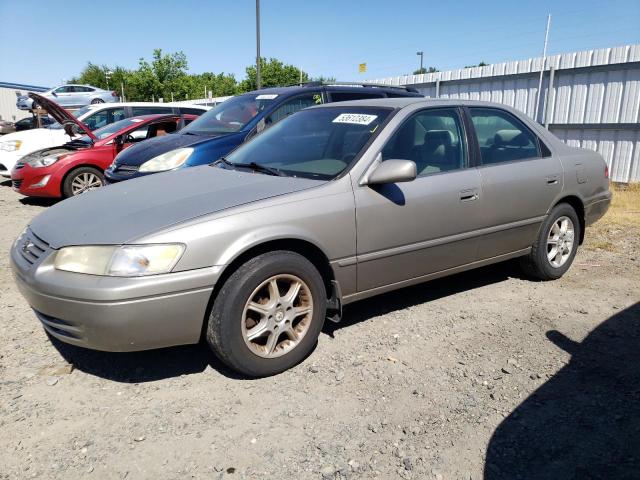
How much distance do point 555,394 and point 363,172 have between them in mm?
1752

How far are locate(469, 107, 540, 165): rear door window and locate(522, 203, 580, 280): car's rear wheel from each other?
633 mm

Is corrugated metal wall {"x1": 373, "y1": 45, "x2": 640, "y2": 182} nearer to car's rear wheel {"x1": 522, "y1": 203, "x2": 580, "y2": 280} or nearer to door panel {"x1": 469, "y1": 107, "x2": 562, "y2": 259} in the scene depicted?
car's rear wheel {"x1": 522, "y1": 203, "x2": 580, "y2": 280}

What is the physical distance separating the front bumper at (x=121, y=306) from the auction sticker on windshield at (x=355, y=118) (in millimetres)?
1647

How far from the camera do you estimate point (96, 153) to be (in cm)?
829

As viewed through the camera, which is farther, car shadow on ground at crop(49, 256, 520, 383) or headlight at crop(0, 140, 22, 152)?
headlight at crop(0, 140, 22, 152)

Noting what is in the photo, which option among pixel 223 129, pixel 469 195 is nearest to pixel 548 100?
pixel 223 129

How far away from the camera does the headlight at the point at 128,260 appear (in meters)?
2.64

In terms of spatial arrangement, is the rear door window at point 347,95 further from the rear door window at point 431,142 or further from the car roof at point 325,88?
the rear door window at point 431,142

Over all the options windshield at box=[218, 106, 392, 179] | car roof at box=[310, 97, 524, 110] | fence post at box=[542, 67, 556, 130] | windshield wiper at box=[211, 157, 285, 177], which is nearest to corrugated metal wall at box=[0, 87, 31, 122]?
fence post at box=[542, 67, 556, 130]

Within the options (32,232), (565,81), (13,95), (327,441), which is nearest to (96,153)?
(32,232)

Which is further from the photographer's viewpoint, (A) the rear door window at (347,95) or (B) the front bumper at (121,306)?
(A) the rear door window at (347,95)

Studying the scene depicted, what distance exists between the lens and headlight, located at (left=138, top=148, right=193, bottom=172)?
5.98m

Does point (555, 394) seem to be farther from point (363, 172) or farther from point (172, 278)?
point (172, 278)

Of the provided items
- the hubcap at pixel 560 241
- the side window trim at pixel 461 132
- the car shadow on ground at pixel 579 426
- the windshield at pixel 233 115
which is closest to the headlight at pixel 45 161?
the windshield at pixel 233 115
